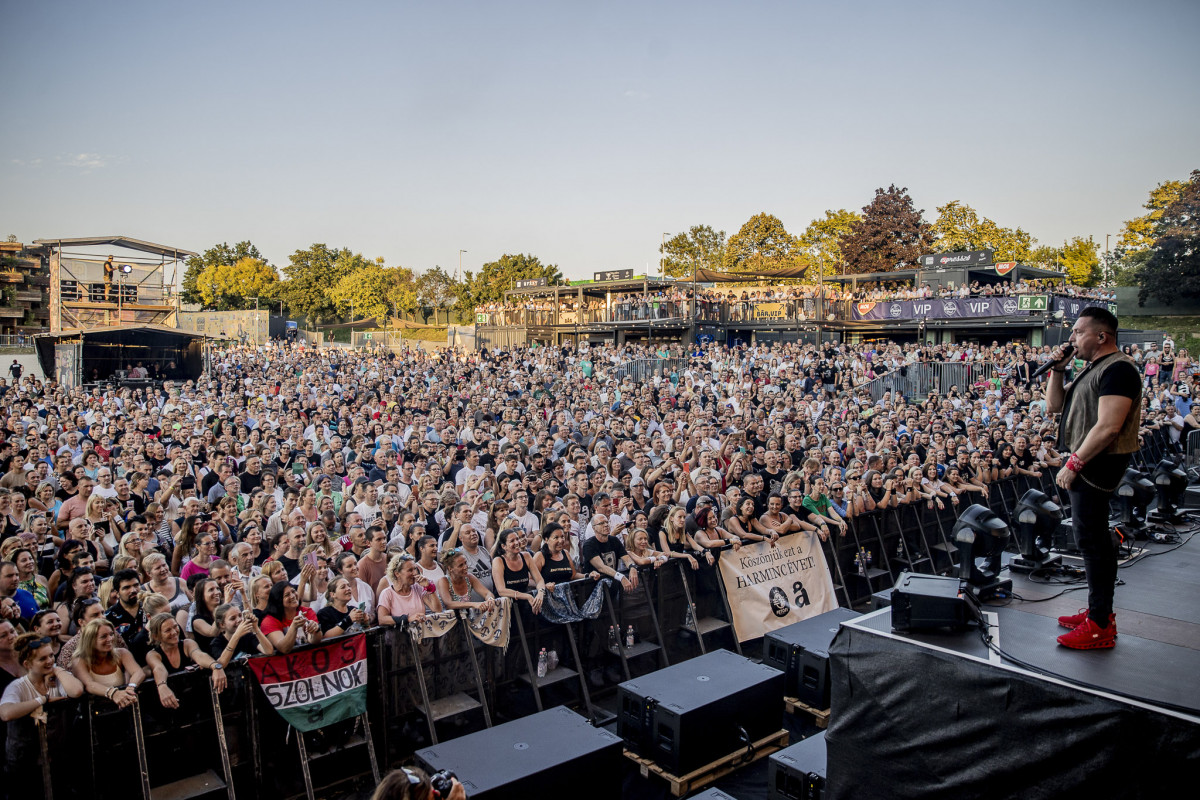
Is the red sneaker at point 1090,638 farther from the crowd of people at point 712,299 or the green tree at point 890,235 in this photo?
the green tree at point 890,235

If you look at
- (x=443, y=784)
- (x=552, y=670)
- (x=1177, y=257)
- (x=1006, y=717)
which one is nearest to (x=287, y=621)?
(x=552, y=670)

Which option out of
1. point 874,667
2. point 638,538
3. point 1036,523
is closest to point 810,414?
point 638,538

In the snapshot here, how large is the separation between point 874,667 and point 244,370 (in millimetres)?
24025

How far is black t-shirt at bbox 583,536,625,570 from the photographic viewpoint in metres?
7.26

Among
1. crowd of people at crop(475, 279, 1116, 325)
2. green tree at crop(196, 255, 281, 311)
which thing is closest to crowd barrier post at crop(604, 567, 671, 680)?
crowd of people at crop(475, 279, 1116, 325)

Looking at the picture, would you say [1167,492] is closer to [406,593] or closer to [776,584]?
[776,584]

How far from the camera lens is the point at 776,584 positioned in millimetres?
8367

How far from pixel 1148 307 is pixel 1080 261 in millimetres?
12655

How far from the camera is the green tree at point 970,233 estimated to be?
46.7 metres

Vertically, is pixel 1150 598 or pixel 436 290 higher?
pixel 436 290

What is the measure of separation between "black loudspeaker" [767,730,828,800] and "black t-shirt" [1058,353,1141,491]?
240cm

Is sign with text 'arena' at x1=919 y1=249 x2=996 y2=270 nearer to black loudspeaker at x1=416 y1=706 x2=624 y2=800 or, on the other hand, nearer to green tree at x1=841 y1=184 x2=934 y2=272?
green tree at x1=841 y1=184 x2=934 y2=272

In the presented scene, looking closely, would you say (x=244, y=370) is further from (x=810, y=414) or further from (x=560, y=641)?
(x=560, y=641)

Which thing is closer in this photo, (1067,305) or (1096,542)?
(1096,542)
